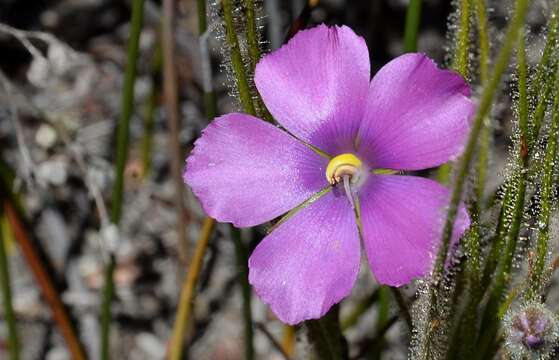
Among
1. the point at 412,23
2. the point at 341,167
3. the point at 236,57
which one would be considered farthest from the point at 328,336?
the point at 412,23

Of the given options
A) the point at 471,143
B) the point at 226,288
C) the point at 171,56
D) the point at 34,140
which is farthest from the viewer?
the point at 34,140

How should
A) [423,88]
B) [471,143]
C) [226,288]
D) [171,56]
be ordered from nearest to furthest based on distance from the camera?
[471,143]
[423,88]
[171,56]
[226,288]

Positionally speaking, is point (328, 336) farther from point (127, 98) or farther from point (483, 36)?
point (127, 98)

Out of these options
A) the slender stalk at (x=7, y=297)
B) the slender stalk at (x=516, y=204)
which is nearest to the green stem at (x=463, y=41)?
the slender stalk at (x=516, y=204)

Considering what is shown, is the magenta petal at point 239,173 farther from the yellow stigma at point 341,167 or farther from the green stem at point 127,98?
the green stem at point 127,98

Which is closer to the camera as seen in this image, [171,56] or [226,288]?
[171,56]

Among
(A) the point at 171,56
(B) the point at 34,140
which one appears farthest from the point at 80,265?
(A) the point at 171,56

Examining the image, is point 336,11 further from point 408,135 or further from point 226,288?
point 408,135

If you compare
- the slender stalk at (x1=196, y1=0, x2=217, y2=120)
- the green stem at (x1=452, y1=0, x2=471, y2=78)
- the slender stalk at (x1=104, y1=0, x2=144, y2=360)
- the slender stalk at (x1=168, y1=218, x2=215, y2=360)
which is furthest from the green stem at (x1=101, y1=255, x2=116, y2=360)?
the green stem at (x1=452, y1=0, x2=471, y2=78)
